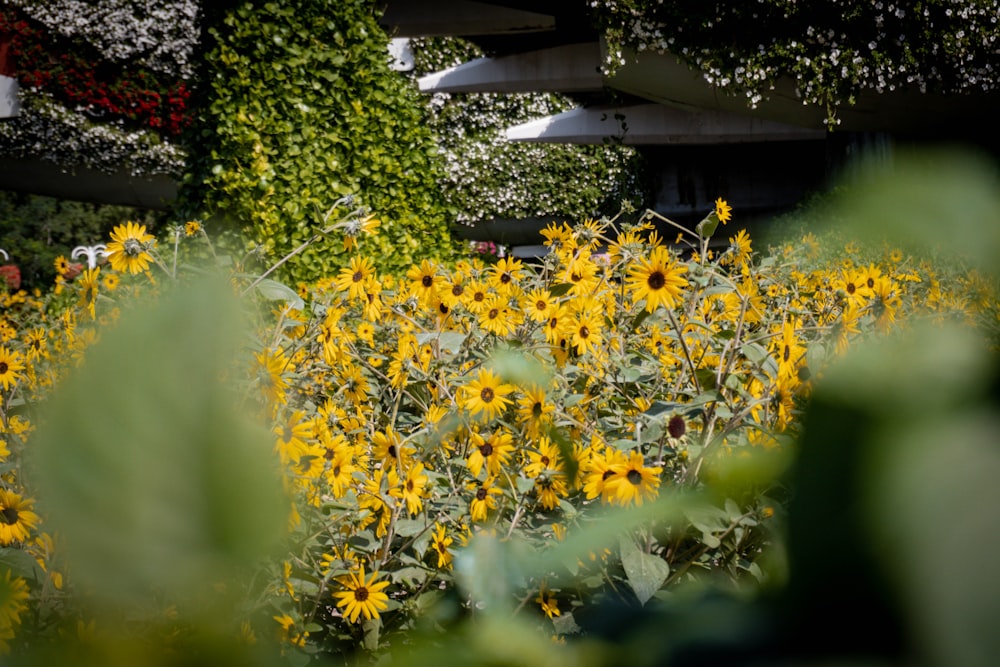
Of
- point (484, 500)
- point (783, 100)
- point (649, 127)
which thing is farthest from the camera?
point (649, 127)

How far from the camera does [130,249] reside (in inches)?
67.7

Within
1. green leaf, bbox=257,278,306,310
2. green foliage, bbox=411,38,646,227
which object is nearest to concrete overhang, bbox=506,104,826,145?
green foliage, bbox=411,38,646,227

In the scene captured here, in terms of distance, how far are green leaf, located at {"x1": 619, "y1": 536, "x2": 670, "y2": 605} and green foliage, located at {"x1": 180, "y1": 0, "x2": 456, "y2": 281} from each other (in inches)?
132

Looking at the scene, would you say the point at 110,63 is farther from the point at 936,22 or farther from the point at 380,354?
the point at 380,354

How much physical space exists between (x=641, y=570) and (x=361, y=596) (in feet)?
1.37

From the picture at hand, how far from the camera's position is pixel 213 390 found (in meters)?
0.20

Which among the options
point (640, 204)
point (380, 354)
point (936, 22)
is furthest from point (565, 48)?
point (380, 354)

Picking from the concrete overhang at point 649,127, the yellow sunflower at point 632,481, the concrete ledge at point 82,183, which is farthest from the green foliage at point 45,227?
the yellow sunflower at point 632,481

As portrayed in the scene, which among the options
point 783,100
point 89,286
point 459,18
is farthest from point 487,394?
point 459,18

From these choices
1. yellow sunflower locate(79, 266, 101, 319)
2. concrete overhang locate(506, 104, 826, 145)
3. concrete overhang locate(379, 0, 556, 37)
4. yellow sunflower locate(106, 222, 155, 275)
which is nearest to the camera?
yellow sunflower locate(106, 222, 155, 275)

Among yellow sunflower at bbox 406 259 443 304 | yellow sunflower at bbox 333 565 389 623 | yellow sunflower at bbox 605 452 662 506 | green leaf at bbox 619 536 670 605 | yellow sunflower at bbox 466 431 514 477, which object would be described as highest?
yellow sunflower at bbox 406 259 443 304

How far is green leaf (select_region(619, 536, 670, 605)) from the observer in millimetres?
1008

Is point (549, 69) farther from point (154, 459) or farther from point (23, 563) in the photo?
point (154, 459)

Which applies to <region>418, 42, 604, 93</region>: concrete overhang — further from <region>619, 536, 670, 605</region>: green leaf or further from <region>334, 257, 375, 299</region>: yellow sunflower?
<region>619, 536, 670, 605</region>: green leaf
